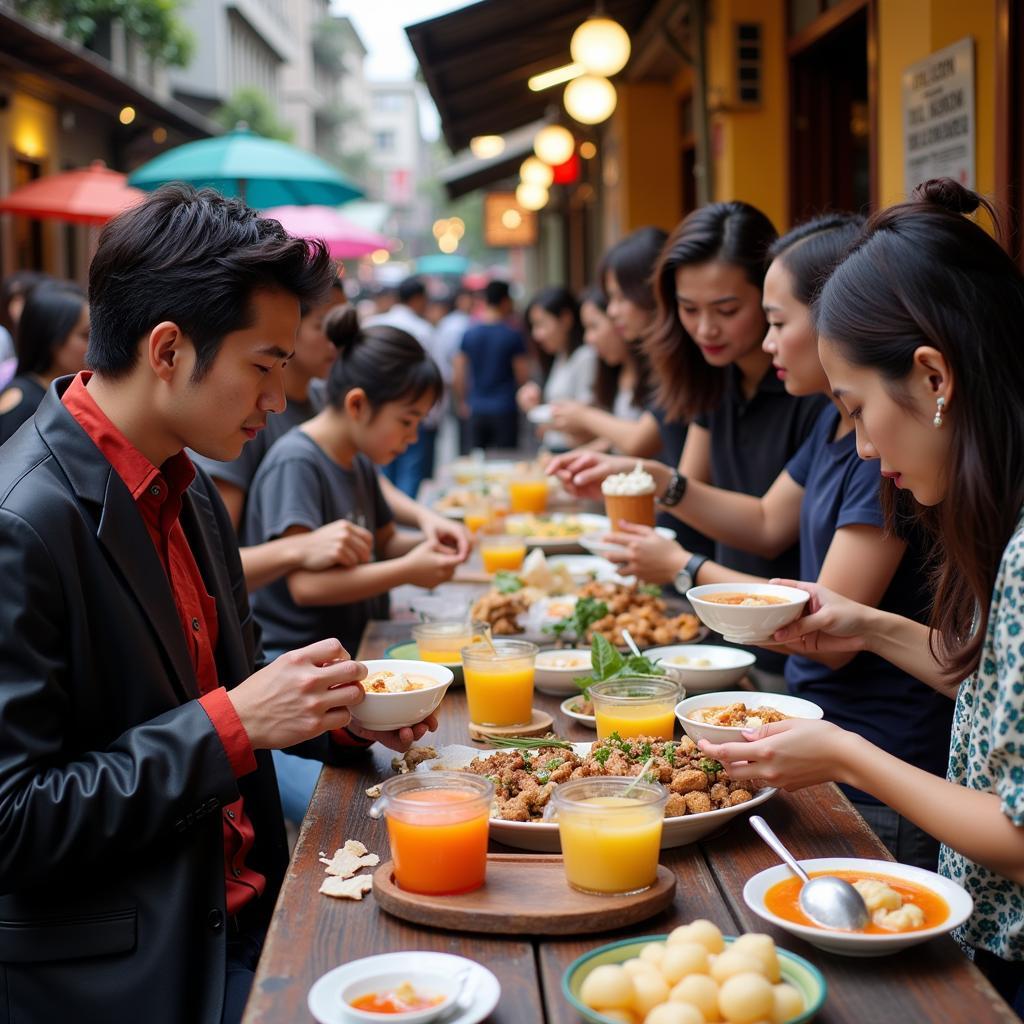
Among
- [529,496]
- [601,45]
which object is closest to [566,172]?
[601,45]

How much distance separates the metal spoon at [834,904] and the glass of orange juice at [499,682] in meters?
1.06

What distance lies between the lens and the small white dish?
2.86m

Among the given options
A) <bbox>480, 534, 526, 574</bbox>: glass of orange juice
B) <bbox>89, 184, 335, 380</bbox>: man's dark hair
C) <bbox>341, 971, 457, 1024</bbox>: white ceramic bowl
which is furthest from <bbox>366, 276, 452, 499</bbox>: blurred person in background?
<bbox>341, 971, 457, 1024</bbox>: white ceramic bowl

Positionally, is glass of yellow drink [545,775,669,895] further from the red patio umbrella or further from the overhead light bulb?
the overhead light bulb

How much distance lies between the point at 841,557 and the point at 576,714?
75 centimetres

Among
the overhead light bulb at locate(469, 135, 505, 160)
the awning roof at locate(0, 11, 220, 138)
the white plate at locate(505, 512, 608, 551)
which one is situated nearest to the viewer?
the white plate at locate(505, 512, 608, 551)

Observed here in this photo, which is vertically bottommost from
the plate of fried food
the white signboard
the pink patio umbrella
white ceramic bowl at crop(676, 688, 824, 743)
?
the plate of fried food

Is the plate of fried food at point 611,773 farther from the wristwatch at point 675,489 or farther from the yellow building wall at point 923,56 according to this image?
the yellow building wall at point 923,56

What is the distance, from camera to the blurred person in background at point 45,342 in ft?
20.7

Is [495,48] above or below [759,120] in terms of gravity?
above

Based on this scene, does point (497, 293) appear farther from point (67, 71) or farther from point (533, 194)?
point (67, 71)

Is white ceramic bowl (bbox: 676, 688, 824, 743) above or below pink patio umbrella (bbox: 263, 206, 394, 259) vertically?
below

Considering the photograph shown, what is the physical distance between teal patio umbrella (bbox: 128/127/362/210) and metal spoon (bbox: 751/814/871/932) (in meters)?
6.98

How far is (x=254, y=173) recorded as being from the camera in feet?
26.2
